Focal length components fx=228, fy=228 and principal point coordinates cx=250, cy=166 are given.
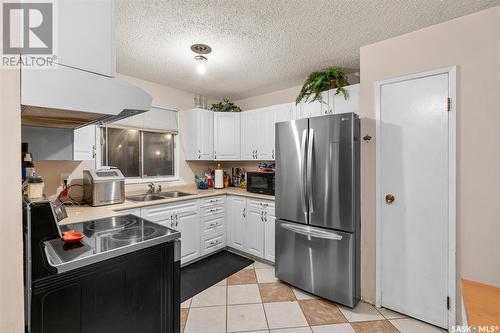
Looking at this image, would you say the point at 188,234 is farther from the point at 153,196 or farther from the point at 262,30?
the point at 262,30

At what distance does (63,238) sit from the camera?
4.08 ft

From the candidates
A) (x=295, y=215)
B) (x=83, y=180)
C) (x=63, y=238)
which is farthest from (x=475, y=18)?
(x=83, y=180)

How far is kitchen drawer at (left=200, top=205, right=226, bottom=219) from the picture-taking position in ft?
10.3

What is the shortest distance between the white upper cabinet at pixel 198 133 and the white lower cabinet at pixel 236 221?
86 centimetres

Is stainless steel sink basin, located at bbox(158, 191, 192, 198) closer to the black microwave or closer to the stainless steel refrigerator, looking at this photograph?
the black microwave

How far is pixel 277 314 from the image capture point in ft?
6.77

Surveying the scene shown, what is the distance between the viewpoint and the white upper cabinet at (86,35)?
101 centimetres

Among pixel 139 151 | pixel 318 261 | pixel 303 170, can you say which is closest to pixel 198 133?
pixel 139 151

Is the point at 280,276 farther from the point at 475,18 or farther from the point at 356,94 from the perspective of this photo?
Answer: the point at 475,18

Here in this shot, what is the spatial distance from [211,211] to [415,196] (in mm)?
2388

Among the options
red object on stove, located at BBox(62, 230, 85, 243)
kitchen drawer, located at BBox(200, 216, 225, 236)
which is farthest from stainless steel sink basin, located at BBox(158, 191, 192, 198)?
red object on stove, located at BBox(62, 230, 85, 243)

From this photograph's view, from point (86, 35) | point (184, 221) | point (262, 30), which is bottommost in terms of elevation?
point (184, 221)

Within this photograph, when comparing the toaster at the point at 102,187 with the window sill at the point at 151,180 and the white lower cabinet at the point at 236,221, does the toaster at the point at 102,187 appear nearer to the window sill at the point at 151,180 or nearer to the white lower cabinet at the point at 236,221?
the window sill at the point at 151,180

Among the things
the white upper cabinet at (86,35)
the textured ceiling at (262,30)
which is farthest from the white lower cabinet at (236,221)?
the white upper cabinet at (86,35)
